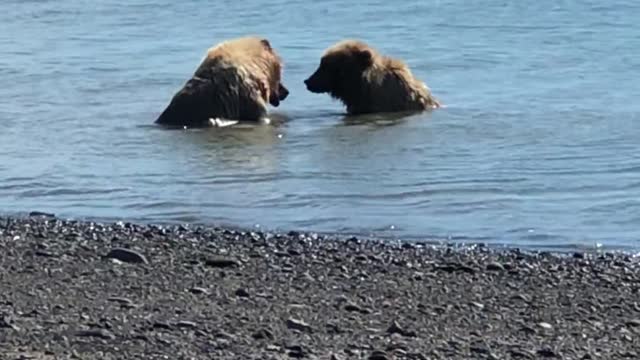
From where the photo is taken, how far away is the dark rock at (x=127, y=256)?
8617 mm

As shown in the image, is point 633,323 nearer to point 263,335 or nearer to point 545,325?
point 545,325

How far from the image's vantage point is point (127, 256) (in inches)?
342

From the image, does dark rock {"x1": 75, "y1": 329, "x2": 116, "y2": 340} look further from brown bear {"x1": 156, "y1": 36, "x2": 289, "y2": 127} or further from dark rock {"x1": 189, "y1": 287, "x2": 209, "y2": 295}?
brown bear {"x1": 156, "y1": 36, "x2": 289, "y2": 127}

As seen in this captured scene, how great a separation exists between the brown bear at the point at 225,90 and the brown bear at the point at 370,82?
0.75m

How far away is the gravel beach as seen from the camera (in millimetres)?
6723

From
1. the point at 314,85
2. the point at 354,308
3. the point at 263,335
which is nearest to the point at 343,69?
the point at 314,85

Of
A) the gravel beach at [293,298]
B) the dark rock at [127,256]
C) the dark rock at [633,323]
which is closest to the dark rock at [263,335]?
the gravel beach at [293,298]

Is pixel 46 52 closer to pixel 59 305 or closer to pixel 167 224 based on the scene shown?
pixel 167 224

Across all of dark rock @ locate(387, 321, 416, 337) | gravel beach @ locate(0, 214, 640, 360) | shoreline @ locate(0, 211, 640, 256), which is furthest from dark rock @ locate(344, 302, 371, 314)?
shoreline @ locate(0, 211, 640, 256)

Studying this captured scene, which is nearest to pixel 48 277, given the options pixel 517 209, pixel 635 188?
pixel 517 209

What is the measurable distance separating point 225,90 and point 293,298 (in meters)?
6.22

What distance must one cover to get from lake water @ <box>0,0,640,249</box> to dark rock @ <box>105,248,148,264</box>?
1437 mm

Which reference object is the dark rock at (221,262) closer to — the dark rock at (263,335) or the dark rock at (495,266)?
the dark rock at (495,266)

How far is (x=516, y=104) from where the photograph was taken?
1534cm
